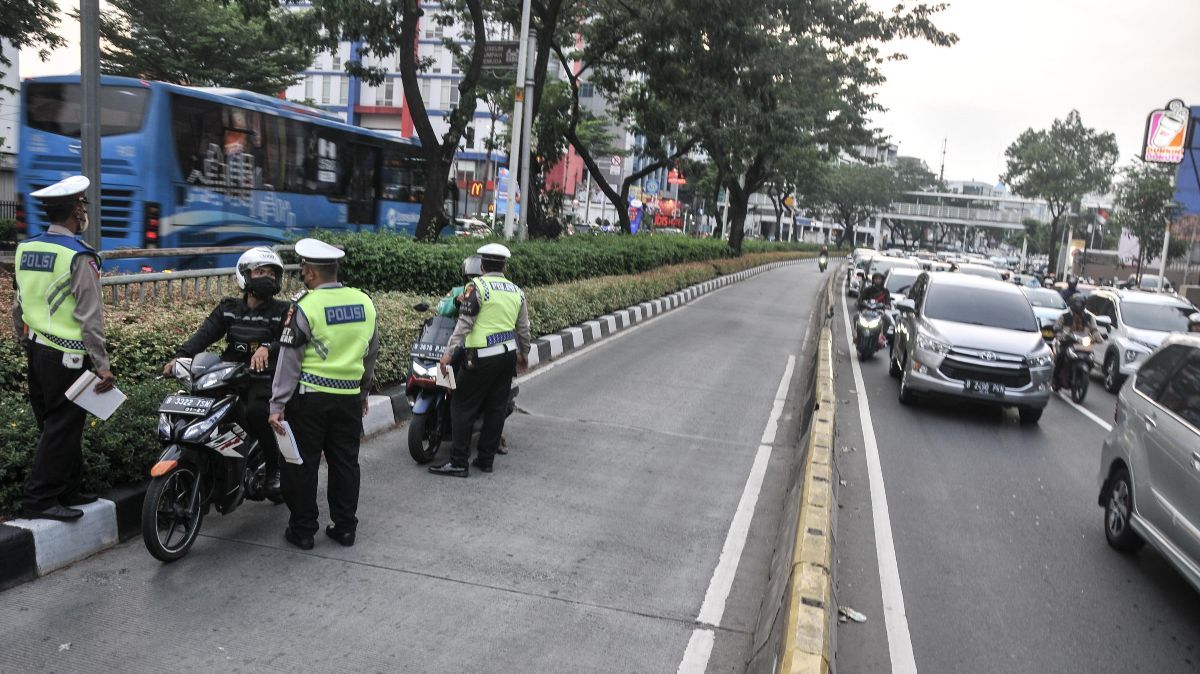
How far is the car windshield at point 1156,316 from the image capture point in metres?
15.0

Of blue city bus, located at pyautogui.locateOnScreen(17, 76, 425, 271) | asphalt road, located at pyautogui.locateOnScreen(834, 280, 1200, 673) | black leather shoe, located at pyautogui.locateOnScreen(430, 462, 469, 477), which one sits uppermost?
blue city bus, located at pyautogui.locateOnScreen(17, 76, 425, 271)

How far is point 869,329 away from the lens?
14883mm

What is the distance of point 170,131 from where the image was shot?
13.1 m

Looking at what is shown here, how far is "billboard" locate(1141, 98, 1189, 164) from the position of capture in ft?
111

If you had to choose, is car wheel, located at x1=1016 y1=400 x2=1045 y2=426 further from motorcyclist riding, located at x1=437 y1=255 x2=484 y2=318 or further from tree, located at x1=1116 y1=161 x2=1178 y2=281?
tree, located at x1=1116 y1=161 x2=1178 y2=281

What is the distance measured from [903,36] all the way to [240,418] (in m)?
23.0

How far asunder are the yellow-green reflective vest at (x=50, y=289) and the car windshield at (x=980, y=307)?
9.55 meters

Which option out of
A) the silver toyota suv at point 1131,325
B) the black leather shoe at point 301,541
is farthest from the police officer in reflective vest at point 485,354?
the silver toyota suv at point 1131,325

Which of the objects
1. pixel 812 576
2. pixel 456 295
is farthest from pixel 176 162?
pixel 812 576

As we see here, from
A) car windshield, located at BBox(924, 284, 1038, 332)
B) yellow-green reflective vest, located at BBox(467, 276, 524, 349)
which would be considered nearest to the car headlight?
car windshield, located at BBox(924, 284, 1038, 332)

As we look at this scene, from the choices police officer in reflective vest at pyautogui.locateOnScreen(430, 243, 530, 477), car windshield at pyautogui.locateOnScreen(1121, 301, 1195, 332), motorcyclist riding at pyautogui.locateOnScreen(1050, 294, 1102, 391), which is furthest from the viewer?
car windshield at pyautogui.locateOnScreen(1121, 301, 1195, 332)

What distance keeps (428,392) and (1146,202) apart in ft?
131

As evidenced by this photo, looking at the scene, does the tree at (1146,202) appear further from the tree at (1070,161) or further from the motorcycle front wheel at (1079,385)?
the motorcycle front wheel at (1079,385)

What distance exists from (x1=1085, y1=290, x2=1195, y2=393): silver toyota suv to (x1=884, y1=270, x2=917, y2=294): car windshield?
395 cm
